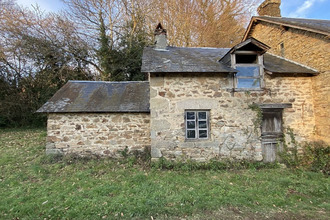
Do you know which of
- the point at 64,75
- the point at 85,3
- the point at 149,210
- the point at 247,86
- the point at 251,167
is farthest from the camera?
the point at 64,75

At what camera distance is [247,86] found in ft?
21.4

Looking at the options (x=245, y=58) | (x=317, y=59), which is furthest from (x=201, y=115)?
(x=317, y=59)

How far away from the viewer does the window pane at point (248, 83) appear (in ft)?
21.4

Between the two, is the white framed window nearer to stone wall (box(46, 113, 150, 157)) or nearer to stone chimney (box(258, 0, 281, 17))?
stone wall (box(46, 113, 150, 157))

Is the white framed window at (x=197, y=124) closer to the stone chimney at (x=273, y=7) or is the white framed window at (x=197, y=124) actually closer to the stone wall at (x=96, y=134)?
the stone wall at (x=96, y=134)

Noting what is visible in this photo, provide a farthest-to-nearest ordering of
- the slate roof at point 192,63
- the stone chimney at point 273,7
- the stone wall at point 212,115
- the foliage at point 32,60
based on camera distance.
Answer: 1. the foliage at point 32,60
2. the stone chimney at point 273,7
3. the stone wall at point 212,115
4. the slate roof at point 192,63

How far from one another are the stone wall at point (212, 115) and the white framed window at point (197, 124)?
20 centimetres

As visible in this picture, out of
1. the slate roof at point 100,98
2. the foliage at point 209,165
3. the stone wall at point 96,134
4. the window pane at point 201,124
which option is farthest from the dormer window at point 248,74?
the stone wall at point 96,134

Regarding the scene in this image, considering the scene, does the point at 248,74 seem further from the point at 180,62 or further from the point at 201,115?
the point at 180,62

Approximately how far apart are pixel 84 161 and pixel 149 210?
4.33m

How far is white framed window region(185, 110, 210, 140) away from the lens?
21.0ft

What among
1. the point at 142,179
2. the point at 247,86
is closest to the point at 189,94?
the point at 247,86

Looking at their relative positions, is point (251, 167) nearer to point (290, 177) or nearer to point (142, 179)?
point (290, 177)

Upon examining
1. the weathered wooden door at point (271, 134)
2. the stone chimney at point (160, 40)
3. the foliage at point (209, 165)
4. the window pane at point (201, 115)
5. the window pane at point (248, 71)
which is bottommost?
the foliage at point (209, 165)
